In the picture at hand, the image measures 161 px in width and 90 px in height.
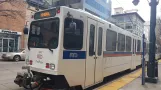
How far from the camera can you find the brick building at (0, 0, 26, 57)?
86.9 feet

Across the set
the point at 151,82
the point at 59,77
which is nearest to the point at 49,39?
the point at 59,77

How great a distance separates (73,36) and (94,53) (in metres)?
1.46

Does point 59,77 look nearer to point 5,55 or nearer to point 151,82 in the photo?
point 151,82

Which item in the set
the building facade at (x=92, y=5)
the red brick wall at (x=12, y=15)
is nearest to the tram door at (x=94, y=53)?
the red brick wall at (x=12, y=15)

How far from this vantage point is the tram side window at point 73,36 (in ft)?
22.2

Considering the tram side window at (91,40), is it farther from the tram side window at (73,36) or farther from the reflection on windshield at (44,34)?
the reflection on windshield at (44,34)

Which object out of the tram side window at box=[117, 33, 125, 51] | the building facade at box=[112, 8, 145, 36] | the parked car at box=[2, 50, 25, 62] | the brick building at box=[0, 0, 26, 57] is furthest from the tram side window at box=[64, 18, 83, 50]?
the building facade at box=[112, 8, 145, 36]

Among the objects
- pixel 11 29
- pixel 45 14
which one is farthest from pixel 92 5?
pixel 45 14

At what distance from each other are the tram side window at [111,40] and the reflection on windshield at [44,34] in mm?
3254

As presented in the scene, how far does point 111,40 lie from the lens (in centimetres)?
1001

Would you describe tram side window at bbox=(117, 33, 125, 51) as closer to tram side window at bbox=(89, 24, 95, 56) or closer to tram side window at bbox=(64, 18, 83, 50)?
tram side window at bbox=(89, 24, 95, 56)

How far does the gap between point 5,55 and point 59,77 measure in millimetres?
17914

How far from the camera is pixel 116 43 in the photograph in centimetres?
1080

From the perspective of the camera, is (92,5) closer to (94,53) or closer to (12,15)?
(12,15)
